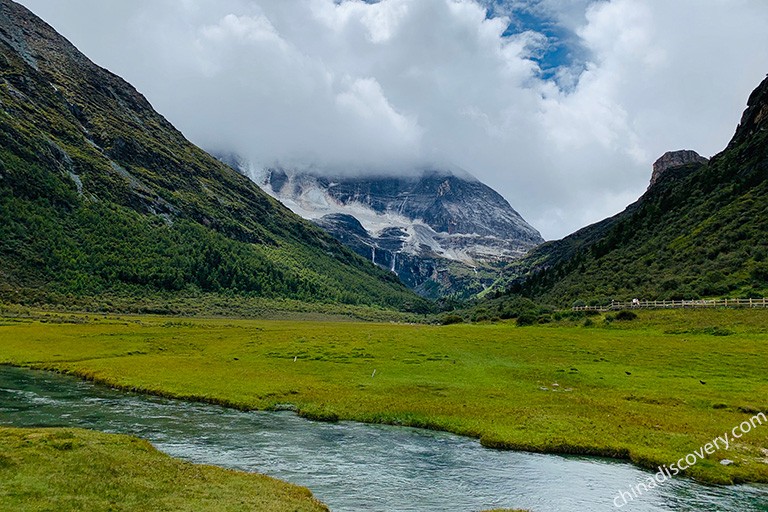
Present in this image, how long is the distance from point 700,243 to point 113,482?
6033 inches

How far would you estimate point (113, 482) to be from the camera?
2195cm

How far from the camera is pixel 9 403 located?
1778 inches

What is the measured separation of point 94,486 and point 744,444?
40.4 m

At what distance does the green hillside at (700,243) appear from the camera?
369ft

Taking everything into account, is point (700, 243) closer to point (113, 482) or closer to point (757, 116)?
point (757, 116)

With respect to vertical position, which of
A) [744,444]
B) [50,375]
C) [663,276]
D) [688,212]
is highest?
[688,212]

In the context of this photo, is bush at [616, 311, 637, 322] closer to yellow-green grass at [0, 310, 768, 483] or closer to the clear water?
yellow-green grass at [0, 310, 768, 483]

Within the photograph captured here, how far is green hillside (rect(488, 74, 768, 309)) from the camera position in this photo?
112413 mm

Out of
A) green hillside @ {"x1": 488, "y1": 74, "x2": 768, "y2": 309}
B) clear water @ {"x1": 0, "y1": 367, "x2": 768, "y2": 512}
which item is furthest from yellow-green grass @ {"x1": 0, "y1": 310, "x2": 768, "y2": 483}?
green hillside @ {"x1": 488, "y1": 74, "x2": 768, "y2": 309}

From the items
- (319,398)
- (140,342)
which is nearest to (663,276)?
(319,398)

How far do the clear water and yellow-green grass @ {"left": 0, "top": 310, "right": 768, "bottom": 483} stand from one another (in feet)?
8.20

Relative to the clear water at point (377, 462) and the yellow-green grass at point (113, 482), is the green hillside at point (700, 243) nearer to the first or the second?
the clear water at point (377, 462)

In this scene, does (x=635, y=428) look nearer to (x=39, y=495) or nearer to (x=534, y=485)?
(x=534, y=485)

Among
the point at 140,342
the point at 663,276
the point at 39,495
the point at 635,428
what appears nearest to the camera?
the point at 39,495
